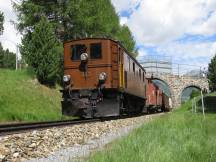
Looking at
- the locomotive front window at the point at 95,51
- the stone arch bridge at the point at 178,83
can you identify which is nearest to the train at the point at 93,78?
the locomotive front window at the point at 95,51

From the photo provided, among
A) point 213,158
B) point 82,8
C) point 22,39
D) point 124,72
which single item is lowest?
point 213,158

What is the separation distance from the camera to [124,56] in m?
22.0

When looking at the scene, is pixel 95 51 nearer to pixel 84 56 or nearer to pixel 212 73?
pixel 84 56

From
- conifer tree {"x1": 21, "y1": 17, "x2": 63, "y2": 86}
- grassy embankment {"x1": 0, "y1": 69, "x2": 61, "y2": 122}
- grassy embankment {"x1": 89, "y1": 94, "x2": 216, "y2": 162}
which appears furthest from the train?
conifer tree {"x1": 21, "y1": 17, "x2": 63, "y2": 86}

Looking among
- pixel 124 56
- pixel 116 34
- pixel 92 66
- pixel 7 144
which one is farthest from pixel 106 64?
pixel 116 34

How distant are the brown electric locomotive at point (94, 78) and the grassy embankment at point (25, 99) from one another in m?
3.88

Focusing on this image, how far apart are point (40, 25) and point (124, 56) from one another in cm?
1228

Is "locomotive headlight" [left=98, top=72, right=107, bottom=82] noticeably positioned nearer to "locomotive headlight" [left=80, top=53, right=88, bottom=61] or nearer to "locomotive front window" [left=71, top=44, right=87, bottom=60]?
"locomotive headlight" [left=80, top=53, right=88, bottom=61]

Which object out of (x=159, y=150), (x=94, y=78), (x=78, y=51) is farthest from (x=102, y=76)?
(x=159, y=150)

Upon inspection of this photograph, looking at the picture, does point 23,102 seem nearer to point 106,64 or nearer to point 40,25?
point 106,64

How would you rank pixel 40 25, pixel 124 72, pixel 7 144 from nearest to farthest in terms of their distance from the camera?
pixel 7 144 → pixel 124 72 → pixel 40 25

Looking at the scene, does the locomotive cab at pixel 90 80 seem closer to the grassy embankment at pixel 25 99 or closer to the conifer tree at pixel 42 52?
the grassy embankment at pixel 25 99

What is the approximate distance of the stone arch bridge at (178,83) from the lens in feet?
253

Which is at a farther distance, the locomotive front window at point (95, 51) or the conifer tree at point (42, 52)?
the conifer tree at point (42, 52)
